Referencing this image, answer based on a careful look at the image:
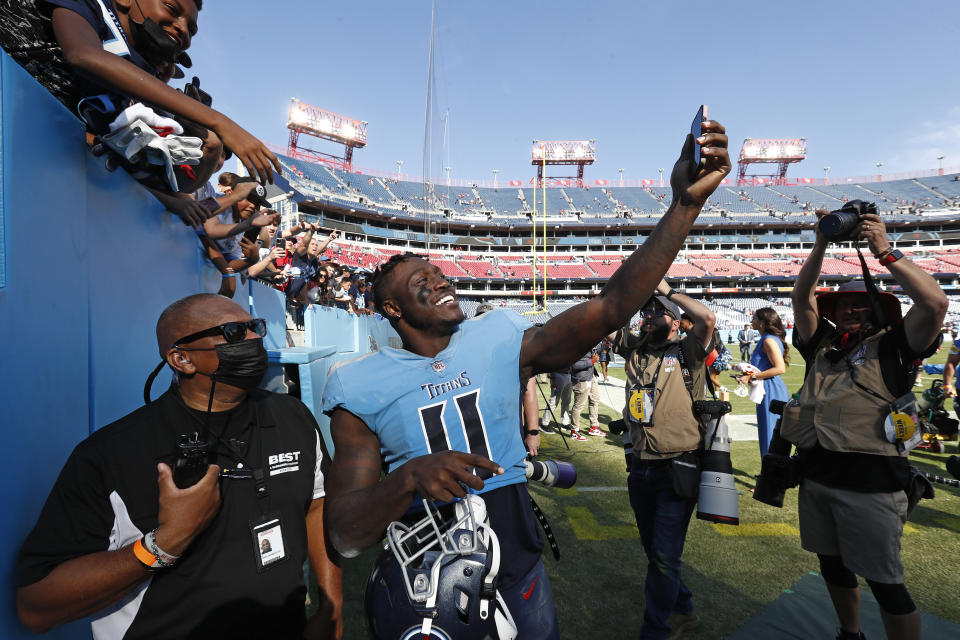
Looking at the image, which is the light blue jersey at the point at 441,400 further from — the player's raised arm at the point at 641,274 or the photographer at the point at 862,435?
the photographer at the point at 862,435

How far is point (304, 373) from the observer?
3756 millimetres

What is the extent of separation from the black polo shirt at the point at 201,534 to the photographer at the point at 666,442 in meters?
2.16

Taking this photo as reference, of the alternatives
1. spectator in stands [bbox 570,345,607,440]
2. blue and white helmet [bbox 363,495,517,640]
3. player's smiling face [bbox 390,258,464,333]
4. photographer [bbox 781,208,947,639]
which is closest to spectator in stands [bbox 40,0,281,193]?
player's smiling face [bbox 390,258,464,333]

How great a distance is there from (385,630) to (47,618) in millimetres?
907

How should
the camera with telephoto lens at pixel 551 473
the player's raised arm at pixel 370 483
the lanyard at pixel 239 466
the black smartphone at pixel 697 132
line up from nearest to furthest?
the player's raised arm at pixel 370 483 → the black smartphone at pixel 697 132 → the lanyard at pixel 239 466 → the camera with telephoto lens at pixel 551 473

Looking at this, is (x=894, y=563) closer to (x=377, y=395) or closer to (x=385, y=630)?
(x=385, y=630)

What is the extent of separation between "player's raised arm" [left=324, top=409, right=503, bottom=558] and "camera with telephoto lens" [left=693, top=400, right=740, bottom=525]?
202 cm

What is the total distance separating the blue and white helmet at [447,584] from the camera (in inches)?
51.6

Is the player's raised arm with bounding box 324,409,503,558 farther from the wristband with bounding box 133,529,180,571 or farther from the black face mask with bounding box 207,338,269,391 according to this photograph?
the wristband with bounding box 133,529,180,571

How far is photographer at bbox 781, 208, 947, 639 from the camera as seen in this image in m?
2.38

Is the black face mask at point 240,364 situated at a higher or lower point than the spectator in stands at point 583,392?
higher

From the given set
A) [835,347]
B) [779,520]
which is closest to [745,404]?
[779,520]

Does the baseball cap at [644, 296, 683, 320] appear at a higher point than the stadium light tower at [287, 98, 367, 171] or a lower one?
lower

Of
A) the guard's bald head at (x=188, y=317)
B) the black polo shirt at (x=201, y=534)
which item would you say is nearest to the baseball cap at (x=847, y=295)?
the black polo shirt at (x=201, y=534)
